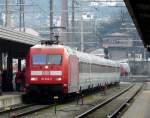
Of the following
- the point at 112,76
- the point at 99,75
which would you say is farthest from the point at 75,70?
the point at 112,76

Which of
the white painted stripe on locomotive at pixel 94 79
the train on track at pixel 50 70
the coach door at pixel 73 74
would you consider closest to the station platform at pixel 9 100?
the train on track at pixel 50 70

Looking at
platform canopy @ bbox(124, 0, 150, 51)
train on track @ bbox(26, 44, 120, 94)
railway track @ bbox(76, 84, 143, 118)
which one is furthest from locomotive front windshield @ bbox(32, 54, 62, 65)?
platform canopy @ bbox(124, 0, 150, 51)

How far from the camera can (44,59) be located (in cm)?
2878

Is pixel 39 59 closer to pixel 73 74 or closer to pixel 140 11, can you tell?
pixel 73 74

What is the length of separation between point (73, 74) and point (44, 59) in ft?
6.66

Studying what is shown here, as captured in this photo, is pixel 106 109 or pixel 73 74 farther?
pixel 73 74

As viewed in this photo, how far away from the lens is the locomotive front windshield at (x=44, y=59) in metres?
28.6

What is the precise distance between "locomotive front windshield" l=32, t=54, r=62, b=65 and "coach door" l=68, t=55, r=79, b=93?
0.84m

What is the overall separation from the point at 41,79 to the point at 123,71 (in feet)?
245

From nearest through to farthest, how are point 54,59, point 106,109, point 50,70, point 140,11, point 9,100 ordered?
point 140,11 < point 106,109 < point 9,100 < point 50,70 < point 54,59

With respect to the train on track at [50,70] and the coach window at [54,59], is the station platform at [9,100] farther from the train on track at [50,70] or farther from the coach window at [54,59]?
the coach window at [54,59]

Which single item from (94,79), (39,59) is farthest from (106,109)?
(94,79)

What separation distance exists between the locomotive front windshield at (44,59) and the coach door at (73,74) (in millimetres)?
837

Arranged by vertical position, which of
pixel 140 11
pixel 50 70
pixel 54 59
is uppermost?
pixel 140 11
